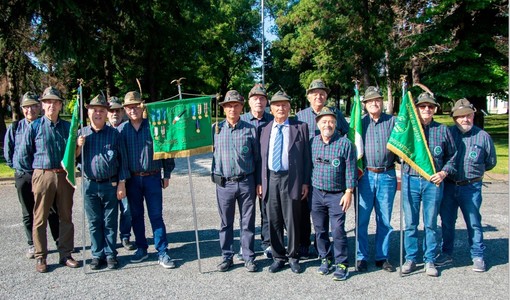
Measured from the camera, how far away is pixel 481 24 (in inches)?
650

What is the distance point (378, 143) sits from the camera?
5.07m

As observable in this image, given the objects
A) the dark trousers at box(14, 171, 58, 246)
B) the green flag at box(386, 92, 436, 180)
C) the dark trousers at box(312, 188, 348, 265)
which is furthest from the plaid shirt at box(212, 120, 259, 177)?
the dark trousers at box(14, 171, 58, 246)

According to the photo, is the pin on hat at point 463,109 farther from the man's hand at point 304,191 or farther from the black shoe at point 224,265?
the black shoe at point 224,265

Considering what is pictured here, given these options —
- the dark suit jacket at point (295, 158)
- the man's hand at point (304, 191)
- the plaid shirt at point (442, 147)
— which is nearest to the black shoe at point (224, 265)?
the dark suit jacket at point (295, 158)

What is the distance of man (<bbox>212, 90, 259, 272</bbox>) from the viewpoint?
5.12 meters

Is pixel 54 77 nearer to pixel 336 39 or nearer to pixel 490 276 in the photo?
pixel 336 39

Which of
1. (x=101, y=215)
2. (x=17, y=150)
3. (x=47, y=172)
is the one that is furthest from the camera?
(x=17, y=150)

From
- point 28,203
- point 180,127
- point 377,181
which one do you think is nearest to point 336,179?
point 377,181

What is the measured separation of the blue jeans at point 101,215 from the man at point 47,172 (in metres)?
0.31

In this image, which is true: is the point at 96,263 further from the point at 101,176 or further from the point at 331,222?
the point at 331,222

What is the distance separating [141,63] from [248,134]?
24.7 metres

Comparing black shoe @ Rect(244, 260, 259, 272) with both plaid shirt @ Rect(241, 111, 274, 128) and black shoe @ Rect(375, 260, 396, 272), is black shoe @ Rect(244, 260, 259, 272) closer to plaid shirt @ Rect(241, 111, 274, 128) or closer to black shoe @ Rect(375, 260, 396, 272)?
black shoe @ Rect(375, 260, 396, 272)

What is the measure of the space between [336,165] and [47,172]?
345 cm

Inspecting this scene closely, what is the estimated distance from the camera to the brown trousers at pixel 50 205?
5160 millimetres
